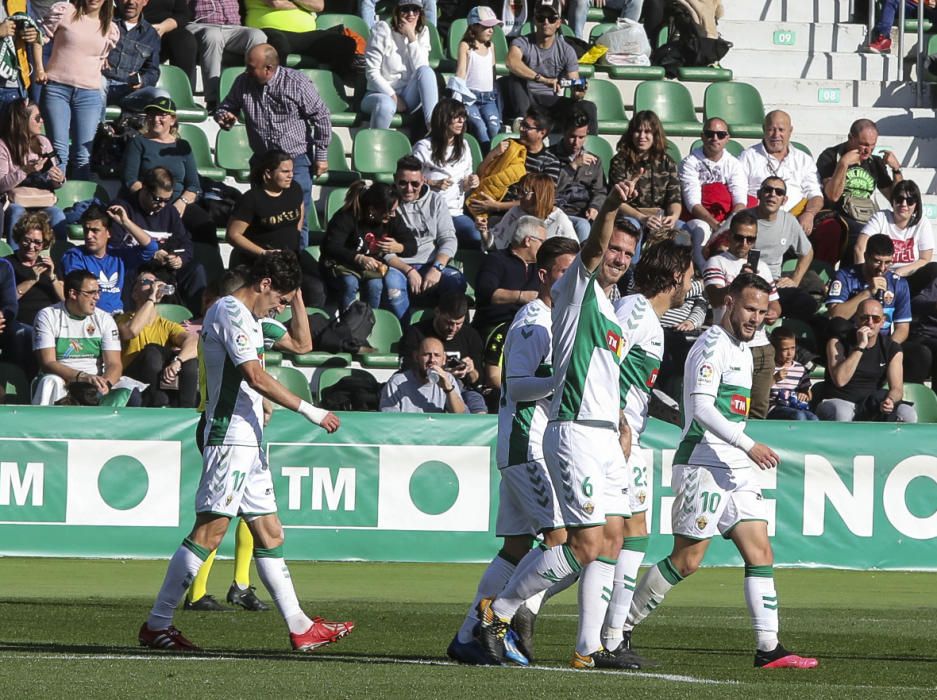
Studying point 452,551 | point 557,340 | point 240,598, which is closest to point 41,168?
point 452,551

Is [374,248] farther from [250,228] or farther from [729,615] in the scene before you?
[729,615]

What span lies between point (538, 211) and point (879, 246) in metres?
3.25

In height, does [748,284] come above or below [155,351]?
above

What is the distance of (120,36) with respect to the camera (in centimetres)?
1684

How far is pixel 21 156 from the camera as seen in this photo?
49.7 ft

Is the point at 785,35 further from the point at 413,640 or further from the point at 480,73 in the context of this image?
the point at 413,640

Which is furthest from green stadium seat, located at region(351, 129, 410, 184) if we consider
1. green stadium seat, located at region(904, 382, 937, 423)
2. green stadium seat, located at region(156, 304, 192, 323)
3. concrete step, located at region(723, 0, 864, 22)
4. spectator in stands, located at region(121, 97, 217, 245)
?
concrete step, located at region(723, 0, 864, 22)

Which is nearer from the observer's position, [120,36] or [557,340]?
[557,340]

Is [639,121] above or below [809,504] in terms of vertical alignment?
above

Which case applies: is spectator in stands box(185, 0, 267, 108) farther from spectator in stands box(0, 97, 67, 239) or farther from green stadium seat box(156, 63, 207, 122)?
spectator in stands box(0, 97, 67, 239)

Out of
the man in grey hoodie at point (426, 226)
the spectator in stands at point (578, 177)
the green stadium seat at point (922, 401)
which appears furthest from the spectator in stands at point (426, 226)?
the green stadium seat at point (922, 401)

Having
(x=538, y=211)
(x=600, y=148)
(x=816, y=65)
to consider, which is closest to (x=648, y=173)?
(x=538, y=211)

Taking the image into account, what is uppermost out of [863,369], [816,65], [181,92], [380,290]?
[816,65]

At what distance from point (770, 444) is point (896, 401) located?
1.78 metres
